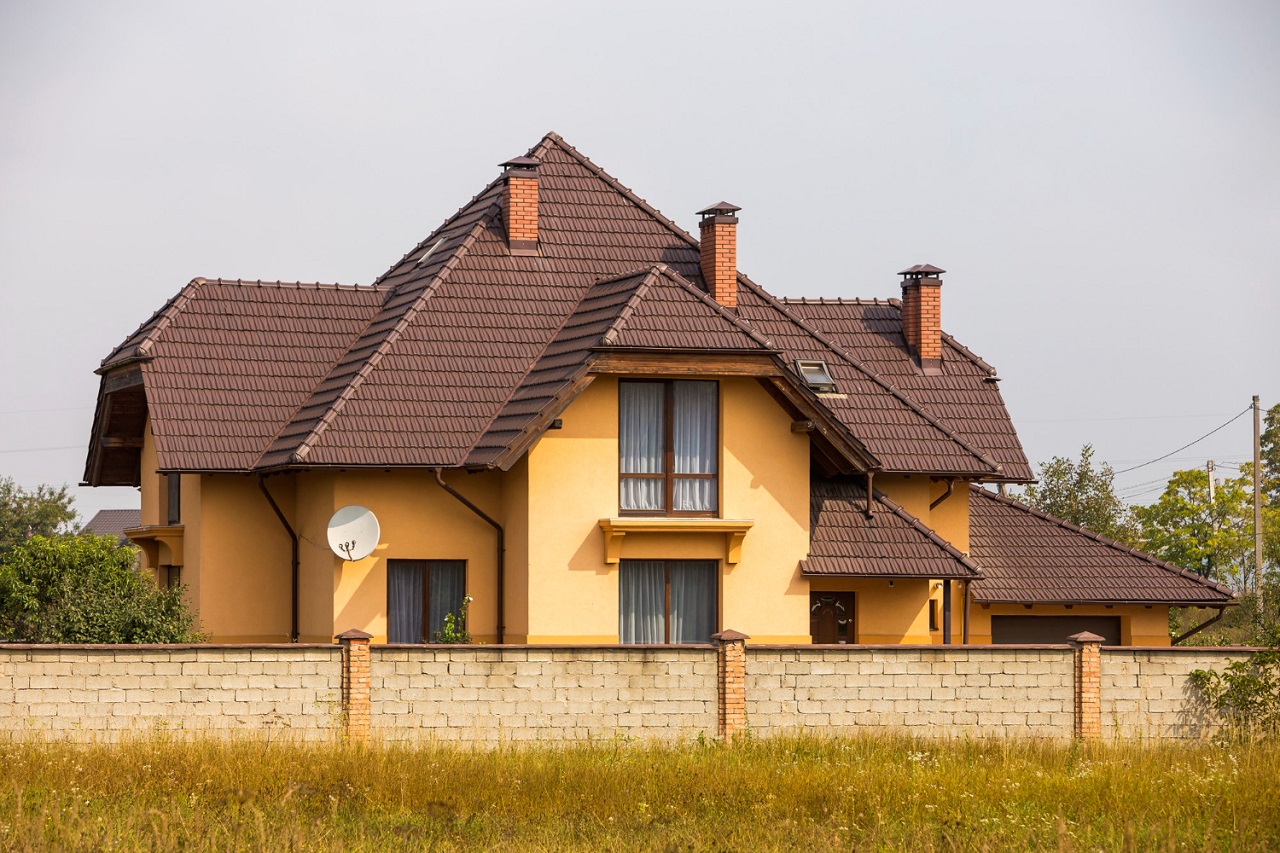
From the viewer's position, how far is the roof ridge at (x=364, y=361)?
2305cm

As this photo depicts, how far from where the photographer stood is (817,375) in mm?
26422

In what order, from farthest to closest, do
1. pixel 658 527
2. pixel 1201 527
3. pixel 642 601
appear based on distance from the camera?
pixel 1201 527 → pixel 642 601 → pixel 658 527

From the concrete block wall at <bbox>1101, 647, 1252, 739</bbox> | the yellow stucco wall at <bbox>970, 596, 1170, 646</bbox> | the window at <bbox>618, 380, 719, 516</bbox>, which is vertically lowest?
the concrete block wall at <bbox>1101, 647, 1252, 739</bbox>

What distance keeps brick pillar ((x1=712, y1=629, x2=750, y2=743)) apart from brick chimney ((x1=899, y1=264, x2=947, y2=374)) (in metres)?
10.9

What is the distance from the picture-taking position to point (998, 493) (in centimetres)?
3005

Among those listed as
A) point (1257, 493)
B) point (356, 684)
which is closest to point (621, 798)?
point (356, 684)

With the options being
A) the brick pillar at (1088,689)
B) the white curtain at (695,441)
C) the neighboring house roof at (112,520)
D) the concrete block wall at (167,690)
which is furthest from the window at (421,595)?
the neighboring house roof at (112,520)

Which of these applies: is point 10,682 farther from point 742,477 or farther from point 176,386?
point 742,477

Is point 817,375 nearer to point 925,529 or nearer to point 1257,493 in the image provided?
point 925,529

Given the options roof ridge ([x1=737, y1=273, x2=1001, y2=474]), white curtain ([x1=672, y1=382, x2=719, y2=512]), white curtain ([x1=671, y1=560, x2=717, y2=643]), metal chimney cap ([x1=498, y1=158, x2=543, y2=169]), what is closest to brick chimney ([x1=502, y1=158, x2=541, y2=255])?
metal chimney cap ([x1=498, y1=158, x2=543, y2=169])

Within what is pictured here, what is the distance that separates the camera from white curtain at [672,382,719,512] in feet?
76.8

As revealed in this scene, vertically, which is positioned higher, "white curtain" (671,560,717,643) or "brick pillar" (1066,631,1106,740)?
"white curtain" (671,560,717,643)

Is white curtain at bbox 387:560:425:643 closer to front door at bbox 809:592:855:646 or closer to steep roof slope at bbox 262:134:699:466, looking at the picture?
steep roof slope at bbox 262:134:699:466

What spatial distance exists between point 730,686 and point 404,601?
241 inches
